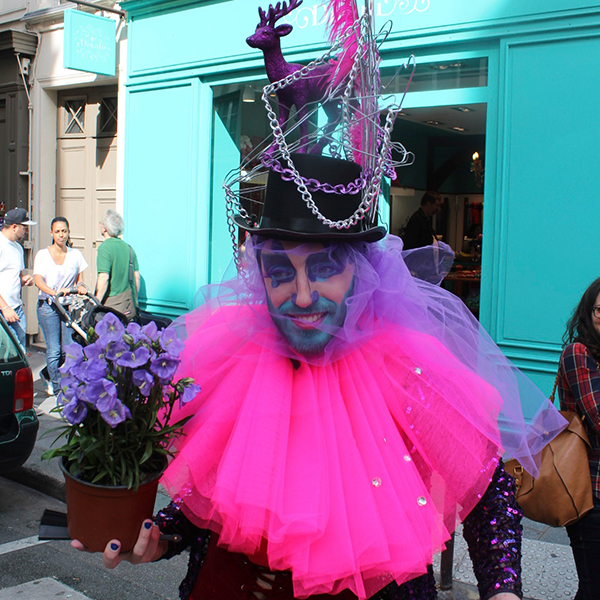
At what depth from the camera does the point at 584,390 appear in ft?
8.96

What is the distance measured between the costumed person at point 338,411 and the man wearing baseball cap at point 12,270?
20.0 feet

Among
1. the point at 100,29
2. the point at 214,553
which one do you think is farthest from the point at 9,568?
the point at 100,29

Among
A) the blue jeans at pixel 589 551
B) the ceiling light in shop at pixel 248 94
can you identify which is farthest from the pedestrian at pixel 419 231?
the blue jeans at pixel 589 551

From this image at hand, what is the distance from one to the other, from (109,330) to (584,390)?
1.98 metres

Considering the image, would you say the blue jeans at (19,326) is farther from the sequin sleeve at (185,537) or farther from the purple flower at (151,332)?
the purple flower at (151,332)

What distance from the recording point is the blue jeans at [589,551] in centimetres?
263

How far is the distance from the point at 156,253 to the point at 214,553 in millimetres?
6564

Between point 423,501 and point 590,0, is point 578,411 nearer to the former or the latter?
point 423,501

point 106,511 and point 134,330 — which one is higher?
point 134,330

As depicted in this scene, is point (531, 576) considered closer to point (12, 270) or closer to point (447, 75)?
point (447, 75)

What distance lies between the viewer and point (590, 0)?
5.05m

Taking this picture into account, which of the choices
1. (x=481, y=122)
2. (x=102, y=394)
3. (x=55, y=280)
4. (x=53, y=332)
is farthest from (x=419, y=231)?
(x=102, y=394)

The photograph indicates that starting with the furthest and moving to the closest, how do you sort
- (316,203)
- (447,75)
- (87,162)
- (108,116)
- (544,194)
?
(87,162) → (108,116) → (447,75) → (544,194) → (316,203)

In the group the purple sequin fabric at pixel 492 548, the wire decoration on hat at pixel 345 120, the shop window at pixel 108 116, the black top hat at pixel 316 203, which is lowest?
the purple sequin fabric at pixel 492 548
